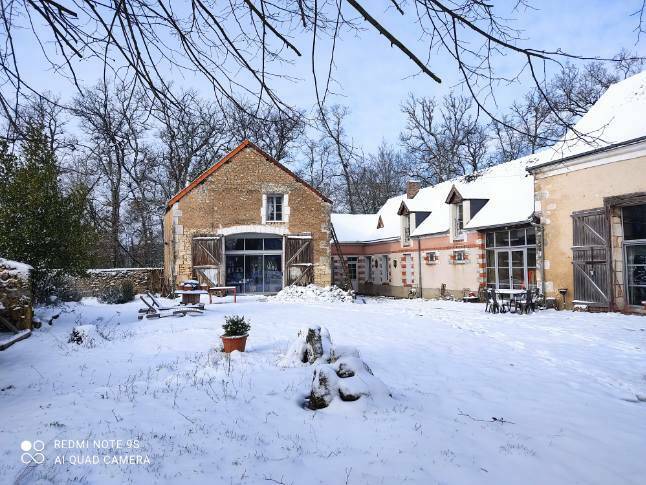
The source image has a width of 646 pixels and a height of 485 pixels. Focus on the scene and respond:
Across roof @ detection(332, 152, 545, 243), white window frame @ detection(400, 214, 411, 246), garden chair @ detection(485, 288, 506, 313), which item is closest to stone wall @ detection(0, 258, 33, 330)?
garden chair @ detection(485, 288, 506, 313)

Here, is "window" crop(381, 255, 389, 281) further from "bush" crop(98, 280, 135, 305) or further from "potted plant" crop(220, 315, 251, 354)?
"potted plant" crop(220, 315, 251, 354)

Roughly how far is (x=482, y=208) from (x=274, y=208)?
9.42 m

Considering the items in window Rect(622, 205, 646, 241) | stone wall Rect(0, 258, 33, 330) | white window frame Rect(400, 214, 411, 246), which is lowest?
stone wall Rect(0, 258, 33, 330)

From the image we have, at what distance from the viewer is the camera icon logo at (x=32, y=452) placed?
3.43 metres

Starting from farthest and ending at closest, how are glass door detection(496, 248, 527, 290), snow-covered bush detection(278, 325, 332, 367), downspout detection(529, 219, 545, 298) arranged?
glass door detection(496, 248, 527, 290), downspout detection(529, 219, 545, 298), snow-covered bush detection(278, 325, 332, 367)

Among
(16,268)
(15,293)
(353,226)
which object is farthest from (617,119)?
(353,226)

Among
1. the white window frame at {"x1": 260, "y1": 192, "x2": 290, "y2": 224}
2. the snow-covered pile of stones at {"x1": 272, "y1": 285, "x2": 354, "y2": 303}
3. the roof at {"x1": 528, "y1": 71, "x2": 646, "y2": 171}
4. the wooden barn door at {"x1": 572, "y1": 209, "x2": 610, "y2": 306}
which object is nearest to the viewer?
the roof at {"x1": 528, "y1": 71, "x2": 646, "y2": 171}

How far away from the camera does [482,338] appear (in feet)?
31.6

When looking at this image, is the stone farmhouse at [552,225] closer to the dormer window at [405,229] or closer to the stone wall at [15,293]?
the dormer window at [405,229]

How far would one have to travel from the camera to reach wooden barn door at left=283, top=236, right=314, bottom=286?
19.7 meters

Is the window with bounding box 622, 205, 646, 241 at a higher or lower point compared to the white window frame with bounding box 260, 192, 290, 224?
lower

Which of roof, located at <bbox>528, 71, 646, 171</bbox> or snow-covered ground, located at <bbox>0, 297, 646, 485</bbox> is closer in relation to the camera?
snow-covered ground, located at <bbox>0, 297, 646, 485</bbox>

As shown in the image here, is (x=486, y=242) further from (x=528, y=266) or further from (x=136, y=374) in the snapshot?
(x=136, y=374)

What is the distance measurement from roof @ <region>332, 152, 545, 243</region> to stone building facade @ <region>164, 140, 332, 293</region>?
6.14 metres
